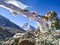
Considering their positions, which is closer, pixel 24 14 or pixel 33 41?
pixel 24 14

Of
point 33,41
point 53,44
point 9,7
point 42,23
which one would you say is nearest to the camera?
point 9,7

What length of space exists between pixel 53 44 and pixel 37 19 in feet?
27.1

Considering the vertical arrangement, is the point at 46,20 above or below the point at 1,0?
below

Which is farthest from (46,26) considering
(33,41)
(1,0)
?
(33,41)

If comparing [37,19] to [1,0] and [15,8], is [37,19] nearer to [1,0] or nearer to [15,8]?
[15,8]

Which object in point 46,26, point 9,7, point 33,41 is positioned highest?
point 33,41

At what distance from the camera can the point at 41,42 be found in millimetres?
19984

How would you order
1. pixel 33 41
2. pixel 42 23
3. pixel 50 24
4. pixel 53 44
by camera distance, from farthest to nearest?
pixel 33 41 → pixel 53 44 → pixel 50 24 → pixel 42 23

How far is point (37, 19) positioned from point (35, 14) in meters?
0.38

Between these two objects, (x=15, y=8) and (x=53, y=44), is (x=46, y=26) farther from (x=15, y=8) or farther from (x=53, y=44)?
(x=53, y=44)

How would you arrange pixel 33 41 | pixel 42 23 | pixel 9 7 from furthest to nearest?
pixel 33 41 → pixel 42 23 → pixel 9 7

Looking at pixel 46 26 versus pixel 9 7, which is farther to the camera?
pixel 46 26

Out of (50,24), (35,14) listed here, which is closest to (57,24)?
(50,24)

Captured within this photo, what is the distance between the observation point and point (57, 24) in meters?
13.6
